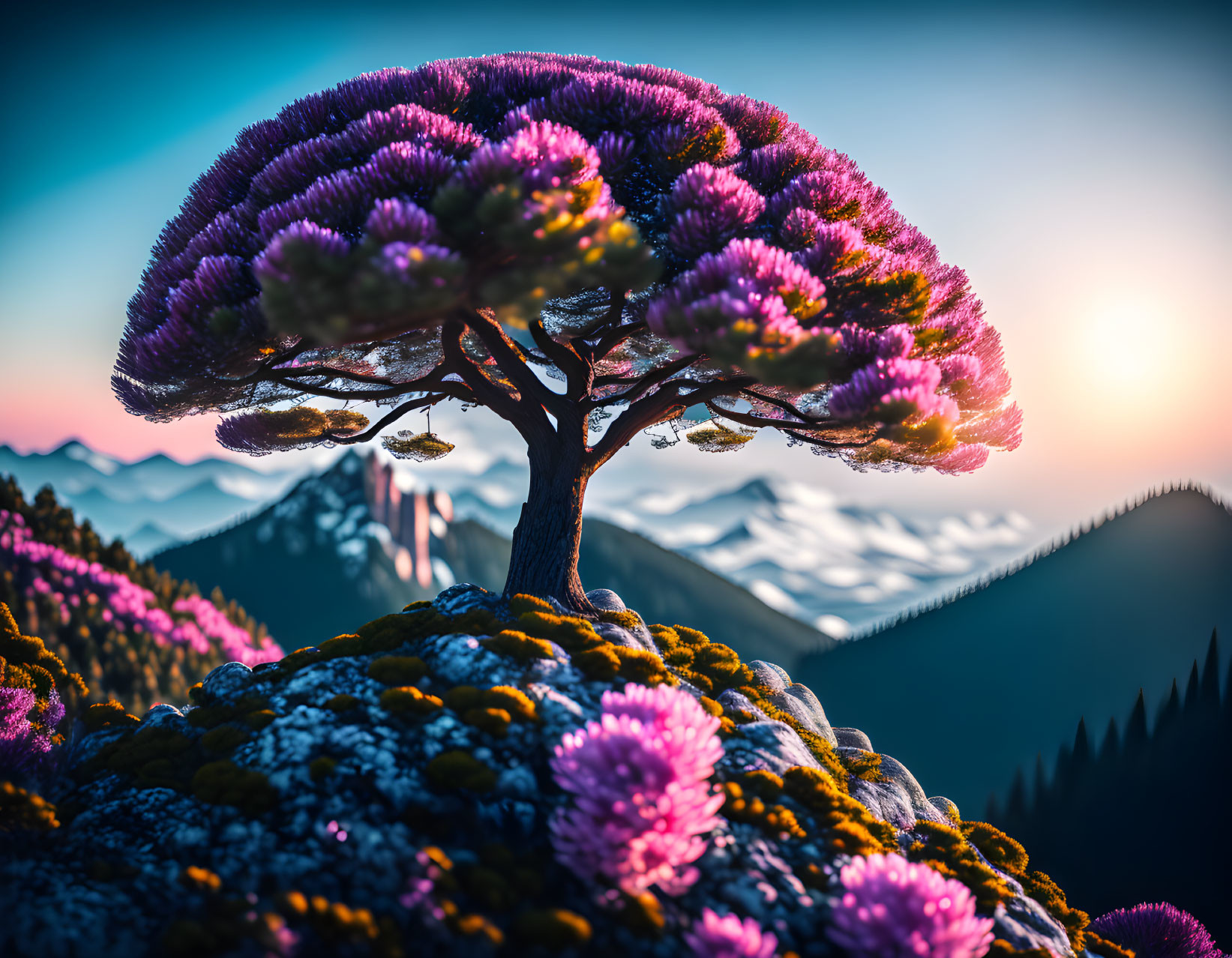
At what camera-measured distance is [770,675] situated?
9.26 m

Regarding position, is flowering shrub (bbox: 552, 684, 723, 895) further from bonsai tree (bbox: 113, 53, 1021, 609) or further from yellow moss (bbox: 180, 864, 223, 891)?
bonsai tree (bbox: 113, 53, 1021, 609)

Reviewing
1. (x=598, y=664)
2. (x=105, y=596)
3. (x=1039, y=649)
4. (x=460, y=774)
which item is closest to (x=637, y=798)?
(x=460, y=774)

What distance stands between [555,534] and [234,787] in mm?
4225

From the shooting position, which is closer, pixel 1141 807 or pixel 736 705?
pixel 736 705

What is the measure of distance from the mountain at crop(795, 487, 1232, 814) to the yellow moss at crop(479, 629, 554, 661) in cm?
1658

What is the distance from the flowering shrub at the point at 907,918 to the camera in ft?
12.3

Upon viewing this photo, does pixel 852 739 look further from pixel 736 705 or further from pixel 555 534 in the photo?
pixel 555 534

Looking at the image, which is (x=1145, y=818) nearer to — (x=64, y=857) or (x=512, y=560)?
(x=512, y=560)

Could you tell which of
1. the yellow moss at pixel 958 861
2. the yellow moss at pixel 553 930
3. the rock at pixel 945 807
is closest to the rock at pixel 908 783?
the rock at pixel 945 807

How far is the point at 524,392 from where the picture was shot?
8367mm

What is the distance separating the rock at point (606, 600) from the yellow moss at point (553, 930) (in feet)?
16.0

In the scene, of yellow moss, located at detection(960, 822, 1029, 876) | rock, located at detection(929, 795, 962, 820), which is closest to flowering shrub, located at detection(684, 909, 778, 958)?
yellow moss, located at detection(960, 822, 1029, 876)

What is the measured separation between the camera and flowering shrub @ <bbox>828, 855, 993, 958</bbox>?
375 centimetres

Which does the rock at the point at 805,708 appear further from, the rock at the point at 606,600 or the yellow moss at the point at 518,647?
the yellow moss at the point at 518,647
